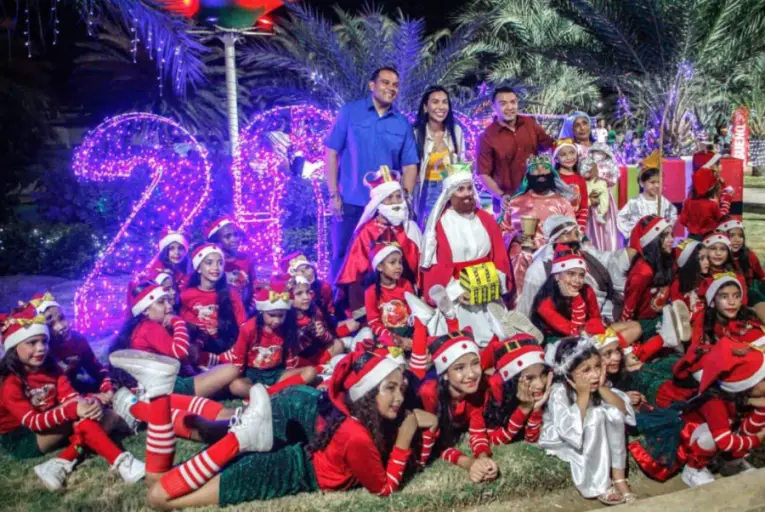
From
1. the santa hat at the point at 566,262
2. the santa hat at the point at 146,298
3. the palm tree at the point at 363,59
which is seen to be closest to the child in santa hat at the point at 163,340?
the santa hat at the point at 146,298

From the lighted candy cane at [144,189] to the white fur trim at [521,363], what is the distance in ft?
13.5

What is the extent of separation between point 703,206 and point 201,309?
495 centimetres

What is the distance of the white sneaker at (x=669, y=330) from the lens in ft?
18.4

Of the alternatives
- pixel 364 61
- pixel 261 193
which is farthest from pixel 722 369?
pixel 364 61

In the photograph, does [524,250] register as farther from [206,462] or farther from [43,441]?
[43,441]

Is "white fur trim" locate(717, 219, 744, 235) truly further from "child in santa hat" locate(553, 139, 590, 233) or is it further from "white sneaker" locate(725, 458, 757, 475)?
"white sneaker" locate(725, 458, 757, 475)

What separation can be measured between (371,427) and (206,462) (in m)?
0.86

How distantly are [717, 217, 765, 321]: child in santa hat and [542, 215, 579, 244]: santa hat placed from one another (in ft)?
5.15

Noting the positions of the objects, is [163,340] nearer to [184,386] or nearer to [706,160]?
[184,386]

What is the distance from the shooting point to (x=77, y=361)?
16.8 ft

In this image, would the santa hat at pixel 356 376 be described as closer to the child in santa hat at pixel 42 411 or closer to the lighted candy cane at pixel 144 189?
the child in santa hat at pixel 42 411

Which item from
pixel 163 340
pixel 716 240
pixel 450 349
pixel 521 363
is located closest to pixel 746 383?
pixel 521 363

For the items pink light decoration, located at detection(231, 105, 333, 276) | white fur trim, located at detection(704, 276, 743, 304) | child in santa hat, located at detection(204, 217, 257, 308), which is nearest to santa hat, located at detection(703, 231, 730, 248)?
white fur trim, located at detection(704, 276, 743, 304)

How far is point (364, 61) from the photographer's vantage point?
11766mm
